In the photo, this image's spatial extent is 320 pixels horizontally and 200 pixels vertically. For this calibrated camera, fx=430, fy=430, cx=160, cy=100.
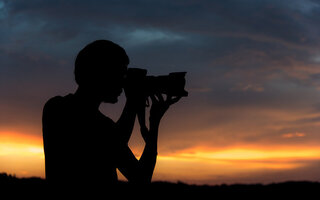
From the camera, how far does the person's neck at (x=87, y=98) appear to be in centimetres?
355

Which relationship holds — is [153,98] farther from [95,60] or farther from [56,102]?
[56,102]

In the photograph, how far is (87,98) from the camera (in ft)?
11.7

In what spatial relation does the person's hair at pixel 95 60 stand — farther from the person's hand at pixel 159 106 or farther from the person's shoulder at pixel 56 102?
the person's hand at pixel 159 106

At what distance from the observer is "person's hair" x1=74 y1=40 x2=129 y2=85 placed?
357 cm

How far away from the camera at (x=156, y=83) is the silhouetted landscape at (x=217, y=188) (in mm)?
3499

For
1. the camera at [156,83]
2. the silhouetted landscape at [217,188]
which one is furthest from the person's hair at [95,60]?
the silhouetted landscape at [217,188]

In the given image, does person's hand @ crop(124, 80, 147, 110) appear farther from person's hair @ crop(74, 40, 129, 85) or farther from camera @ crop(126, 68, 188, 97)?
person's hair @ crop(74, 40, 129, 85)

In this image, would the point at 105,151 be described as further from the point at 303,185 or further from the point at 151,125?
the point at 303,185

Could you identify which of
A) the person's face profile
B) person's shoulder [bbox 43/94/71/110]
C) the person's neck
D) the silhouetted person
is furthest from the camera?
person's shoulder [bbox 43/94/71/110]

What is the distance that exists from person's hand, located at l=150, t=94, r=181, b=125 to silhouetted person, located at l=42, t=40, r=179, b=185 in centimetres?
11

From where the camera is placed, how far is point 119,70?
12.1 ft

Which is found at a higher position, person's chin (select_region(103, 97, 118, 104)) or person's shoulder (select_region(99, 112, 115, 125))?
person's chin (select_region(103, 97, 118, 104))

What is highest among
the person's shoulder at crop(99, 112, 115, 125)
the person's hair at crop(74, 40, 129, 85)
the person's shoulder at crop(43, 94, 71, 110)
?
the person's hair at crop(74, 40, 129, 85)

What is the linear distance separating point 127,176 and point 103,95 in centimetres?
72
